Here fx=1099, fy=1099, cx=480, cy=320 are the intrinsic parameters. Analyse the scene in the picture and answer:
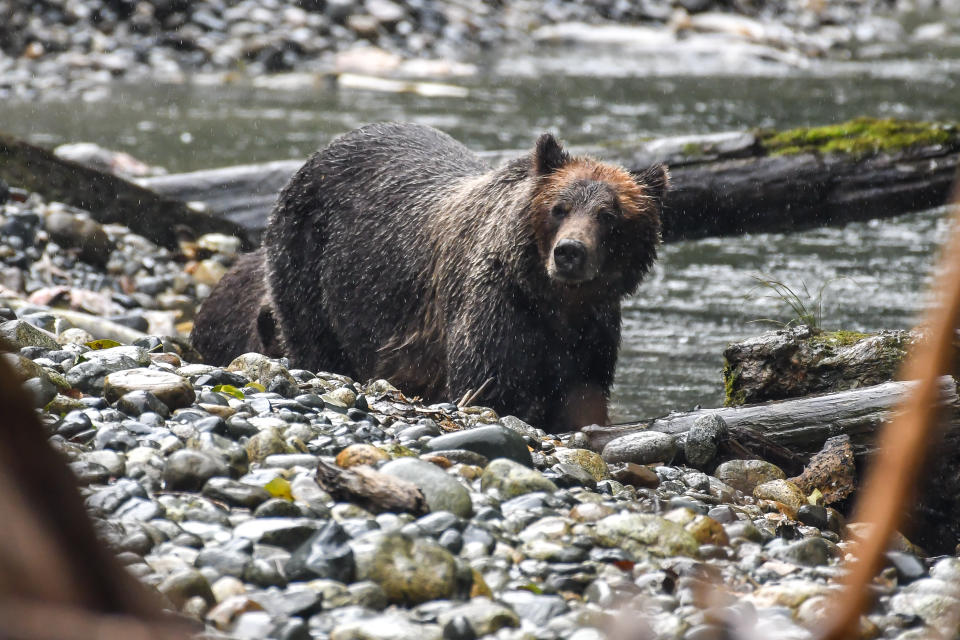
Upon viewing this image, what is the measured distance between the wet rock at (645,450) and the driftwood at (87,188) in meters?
4.63

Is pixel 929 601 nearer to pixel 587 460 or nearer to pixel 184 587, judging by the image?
pixel 587 460

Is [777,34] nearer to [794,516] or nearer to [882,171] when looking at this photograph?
[882,171]

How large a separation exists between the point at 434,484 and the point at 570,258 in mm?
1749

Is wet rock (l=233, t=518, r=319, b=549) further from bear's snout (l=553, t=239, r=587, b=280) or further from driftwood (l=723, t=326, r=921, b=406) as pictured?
driftwood (l=723, t=326, r=921, b=406)

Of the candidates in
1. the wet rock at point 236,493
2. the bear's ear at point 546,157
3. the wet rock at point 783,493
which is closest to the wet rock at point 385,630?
the wet rock at point 236,493

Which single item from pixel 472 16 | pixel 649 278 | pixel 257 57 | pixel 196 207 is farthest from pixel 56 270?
pixel 472 16

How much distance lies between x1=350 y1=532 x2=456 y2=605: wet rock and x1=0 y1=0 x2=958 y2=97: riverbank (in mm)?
12373

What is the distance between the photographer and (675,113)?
12.4 m

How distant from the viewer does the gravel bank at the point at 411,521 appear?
260 centimetres

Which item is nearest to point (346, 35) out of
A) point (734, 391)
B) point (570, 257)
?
point (570, 257)

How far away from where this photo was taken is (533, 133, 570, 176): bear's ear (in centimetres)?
511

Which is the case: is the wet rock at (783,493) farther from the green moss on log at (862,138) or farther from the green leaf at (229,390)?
the green moss on log at (862,138)

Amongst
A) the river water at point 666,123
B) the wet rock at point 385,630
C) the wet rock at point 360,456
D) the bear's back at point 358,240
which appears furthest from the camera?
the river water at point 666,123

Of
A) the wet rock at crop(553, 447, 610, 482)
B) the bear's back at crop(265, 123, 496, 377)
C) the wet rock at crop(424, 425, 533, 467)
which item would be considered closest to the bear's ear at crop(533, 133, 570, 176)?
the bear's back at crop(265, 123, 496, 377)
